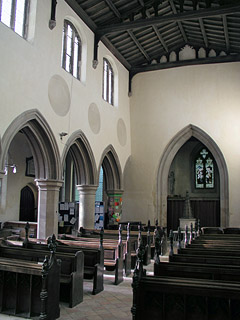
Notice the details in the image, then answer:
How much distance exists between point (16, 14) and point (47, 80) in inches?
68.9

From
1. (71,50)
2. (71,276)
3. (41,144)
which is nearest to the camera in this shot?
(71,276)

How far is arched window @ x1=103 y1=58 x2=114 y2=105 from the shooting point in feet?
43.1

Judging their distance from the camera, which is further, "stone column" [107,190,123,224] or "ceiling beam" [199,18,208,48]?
"stone column" [107,190,123,224]

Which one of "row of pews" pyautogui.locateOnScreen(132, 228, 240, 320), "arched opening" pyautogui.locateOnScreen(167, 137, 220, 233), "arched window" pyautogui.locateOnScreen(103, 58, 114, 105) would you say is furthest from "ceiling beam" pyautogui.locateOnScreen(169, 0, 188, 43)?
"row of pews" pyautogui.locateOnScreen(132, 228, 240, 320)

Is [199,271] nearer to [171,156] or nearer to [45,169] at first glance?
[45,169]

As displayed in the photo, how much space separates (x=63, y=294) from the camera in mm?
5125

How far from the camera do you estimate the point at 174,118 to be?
14.6 metres

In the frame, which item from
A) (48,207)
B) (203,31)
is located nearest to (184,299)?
(48,207)

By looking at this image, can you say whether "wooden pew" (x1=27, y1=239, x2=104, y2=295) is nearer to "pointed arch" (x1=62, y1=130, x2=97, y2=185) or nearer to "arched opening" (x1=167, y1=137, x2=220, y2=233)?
"pointed arch" (x1=62, y1=130, x2=97, y2=185)

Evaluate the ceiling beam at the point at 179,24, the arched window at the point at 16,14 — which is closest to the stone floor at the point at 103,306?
the arched window at the point at 16,14

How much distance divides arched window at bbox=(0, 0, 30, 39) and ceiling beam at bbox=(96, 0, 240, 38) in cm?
358

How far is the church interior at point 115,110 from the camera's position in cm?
870

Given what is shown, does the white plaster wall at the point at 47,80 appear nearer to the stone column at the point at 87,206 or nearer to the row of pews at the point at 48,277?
the stone column at the point at 87,206

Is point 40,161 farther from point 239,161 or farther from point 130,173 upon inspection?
point 239,161
